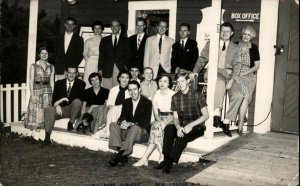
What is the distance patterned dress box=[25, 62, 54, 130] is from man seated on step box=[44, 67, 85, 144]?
5.7 inches

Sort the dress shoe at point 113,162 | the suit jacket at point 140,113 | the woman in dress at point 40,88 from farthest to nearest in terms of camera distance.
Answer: the woman in dress at point 40,88 → the suit jacket at point 140,113 → the dress shoe at point 113,162

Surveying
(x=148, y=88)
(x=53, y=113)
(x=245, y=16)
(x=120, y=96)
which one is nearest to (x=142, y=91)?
(x=148, y=88)

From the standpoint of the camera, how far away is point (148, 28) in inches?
382

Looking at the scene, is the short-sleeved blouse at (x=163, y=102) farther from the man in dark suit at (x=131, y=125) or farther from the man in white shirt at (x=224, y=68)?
the man in white shirt at (x=224, y=68)

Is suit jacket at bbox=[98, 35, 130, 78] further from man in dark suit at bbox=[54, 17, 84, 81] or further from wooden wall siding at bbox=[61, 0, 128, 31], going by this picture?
wooden wall siding at bbox=[61, 0, 128, 31]

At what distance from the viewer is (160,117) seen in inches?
233

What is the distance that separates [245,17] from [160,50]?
1.78m

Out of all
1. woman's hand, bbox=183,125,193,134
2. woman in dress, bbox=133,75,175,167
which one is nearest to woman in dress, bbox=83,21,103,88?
woman in dress, bbox=133,75,175,167

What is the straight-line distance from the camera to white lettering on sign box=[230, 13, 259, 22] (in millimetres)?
7415

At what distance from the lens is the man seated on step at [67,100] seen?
23.3ft

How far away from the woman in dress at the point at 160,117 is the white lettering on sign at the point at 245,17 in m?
2.53

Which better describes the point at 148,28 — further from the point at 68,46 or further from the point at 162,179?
the point at 162,179

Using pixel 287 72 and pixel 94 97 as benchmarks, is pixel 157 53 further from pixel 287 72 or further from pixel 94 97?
pixel 287 72

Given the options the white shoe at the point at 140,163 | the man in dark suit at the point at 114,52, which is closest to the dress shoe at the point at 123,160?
the white shoe at the point at 140,163
